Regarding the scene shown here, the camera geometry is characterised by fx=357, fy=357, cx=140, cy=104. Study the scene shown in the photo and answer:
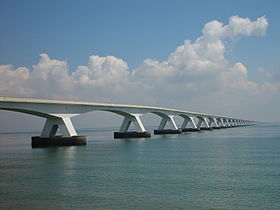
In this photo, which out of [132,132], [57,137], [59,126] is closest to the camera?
[59,126]

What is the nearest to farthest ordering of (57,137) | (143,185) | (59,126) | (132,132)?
(143,185) < (59,126) < (57,137) < (132,132)

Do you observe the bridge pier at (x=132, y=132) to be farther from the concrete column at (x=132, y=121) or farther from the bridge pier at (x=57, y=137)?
the bridge pier at (x=57, y=137)

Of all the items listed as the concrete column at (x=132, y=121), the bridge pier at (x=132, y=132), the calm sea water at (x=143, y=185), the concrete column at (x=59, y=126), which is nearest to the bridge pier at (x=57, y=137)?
the concrete column at (x=59, y=126)

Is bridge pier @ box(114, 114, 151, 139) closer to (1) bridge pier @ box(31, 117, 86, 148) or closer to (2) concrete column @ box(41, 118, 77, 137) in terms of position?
(1) bridge pier @ box(31, 117, 86, 148)

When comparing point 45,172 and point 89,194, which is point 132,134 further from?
point 89,194

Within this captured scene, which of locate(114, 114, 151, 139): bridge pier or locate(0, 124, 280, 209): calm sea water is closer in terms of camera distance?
locate(0, 124, 280, 209): calm sea water

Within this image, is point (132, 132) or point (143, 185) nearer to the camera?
point (143, 185)

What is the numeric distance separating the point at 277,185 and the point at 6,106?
1302 inches

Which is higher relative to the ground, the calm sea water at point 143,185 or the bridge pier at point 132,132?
the bridge pier at point 132,132

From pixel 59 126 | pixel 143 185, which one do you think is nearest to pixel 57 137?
pixel 59 126

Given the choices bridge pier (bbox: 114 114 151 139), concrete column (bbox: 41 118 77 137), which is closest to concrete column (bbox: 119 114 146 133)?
bridge pier (bbox: 114 114 151 139)

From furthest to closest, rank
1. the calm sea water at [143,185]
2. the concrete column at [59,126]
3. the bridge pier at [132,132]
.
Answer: the bridge pier at [132,132] < the concrete column at [59,126] < the calm sea water at [143,185]

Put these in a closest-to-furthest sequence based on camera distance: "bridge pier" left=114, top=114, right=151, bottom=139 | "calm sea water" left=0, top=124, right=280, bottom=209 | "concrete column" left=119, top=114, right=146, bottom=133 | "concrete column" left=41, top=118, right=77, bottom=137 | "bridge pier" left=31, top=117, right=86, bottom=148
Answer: "calm sea water" left=0, top=124, right=280, bottom=209
"concrete column" left=41, top=118, right=77, bottom=137
"bridge pier" left=31, top=117, right=86, bottom=148
"concrete column" left=119, top=114, right=146, bottom=133
"bridge pier" left=114, top=114, right=151, bottom=139

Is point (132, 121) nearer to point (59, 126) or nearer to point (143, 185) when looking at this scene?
point (59, 126)
